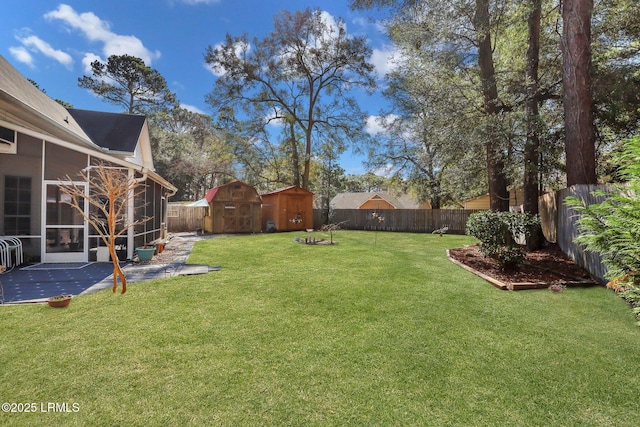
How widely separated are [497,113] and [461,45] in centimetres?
234

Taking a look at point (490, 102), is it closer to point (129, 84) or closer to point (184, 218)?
point (184, 218)

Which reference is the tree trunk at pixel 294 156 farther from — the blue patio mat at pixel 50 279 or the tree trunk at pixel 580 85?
the tree trunk at pixel 580 85

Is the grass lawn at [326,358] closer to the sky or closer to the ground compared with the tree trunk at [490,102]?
closer to the ground

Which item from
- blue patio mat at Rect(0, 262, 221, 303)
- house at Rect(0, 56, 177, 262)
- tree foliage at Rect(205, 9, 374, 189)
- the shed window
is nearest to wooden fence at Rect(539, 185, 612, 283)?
blue patio mat at Rect(0, 262, 221, 303)

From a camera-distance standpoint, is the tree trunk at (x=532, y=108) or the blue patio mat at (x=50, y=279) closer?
the blue patio mat at (x=50, y=279)

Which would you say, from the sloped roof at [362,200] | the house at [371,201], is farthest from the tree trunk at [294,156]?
the house at [371,201]

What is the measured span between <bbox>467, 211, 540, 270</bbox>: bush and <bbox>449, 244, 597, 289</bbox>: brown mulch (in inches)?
10.6

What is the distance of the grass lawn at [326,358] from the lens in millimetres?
1921

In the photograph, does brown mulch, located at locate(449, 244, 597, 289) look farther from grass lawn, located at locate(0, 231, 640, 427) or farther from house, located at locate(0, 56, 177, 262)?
house, located at locate(0, 56, 177, 262)

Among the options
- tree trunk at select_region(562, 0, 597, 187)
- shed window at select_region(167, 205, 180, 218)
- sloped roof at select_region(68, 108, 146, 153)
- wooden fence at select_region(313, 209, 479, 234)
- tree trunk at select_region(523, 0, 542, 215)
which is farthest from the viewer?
wooden fence at select_region(313, 209, 479, 234)

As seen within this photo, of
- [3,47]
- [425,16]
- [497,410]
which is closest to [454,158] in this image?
[425,16]

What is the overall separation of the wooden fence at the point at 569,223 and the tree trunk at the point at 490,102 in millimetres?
1086

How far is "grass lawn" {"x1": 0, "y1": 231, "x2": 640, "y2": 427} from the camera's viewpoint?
1921mm

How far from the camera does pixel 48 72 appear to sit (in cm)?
1588
